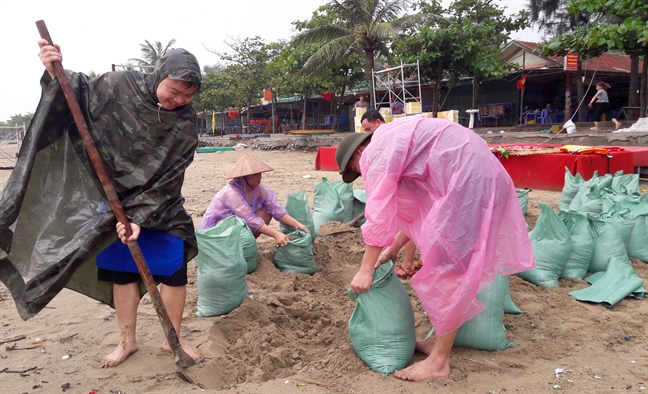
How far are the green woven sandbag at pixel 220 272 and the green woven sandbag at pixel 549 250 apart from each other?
72.8 inches

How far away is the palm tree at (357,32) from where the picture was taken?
14609 mm

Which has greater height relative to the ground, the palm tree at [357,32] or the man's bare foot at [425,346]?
the palm tree at [357,32]

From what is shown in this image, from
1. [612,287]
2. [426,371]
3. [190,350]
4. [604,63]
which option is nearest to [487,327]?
[426,371]

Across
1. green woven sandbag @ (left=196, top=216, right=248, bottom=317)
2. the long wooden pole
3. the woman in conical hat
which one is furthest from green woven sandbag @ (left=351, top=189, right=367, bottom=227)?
the long wooden pole

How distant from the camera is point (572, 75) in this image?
16.2m

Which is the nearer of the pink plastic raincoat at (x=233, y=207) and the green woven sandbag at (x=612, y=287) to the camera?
the green woven sandbag at (x=612, y=287)

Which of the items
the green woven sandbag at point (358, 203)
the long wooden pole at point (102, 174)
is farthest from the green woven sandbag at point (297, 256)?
the long wooden pole at point (102, 174)

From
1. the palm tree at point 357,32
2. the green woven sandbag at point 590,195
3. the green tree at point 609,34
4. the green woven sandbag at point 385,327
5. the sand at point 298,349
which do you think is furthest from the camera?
the palm tree at point 357,32

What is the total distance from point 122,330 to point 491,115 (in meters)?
18.3

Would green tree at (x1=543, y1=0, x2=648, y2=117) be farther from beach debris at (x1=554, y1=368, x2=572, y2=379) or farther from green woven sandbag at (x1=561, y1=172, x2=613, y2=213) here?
beach debris at (x1=554, y1=368, x2=572, y2=379)

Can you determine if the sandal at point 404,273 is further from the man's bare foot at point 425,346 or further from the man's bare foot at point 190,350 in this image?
the man's bare foot at point 190,350

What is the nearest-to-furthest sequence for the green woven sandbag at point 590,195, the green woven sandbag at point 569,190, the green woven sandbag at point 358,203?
the green woven sandbag at point 590,195, the green woven sandbag at point 358,203, the green woven sandbag at point 569,190

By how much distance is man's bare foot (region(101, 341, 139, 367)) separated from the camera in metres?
2.09

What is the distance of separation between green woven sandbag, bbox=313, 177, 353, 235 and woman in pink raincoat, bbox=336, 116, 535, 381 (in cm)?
244
